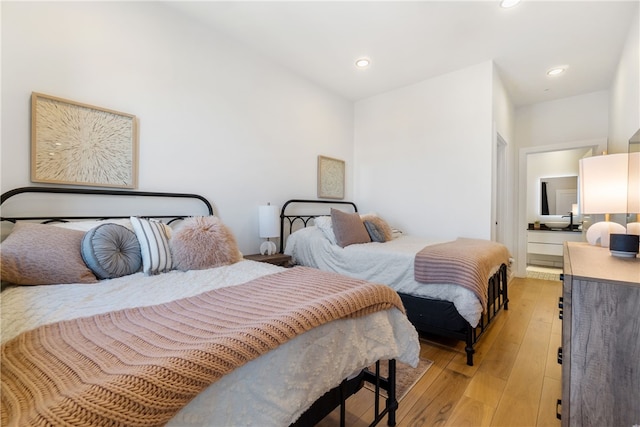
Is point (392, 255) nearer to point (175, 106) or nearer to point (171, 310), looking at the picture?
point (171, 310)

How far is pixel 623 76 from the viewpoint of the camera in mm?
2664

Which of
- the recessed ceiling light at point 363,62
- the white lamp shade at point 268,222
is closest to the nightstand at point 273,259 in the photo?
the white lamp shade at point 268,222

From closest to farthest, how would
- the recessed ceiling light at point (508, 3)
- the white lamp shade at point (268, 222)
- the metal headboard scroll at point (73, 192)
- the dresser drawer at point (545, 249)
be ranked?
1. the metal headboard scroll at point (73, 192)
2. the recessed ceiling light at point (508, 3)
3. the white lamp shade at point (268, 222)
4. the dresser drawer at point (545, 249)

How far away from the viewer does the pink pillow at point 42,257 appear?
1.21 m

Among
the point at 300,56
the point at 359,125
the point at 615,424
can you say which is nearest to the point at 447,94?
the point at 359,125

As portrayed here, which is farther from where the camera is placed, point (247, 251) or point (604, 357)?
point (247, 251)

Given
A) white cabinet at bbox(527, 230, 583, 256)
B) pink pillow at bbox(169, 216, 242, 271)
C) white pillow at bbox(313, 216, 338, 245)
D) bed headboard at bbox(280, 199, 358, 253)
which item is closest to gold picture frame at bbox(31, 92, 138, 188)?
pink pillow at bbox(169, 216, 242, 271)

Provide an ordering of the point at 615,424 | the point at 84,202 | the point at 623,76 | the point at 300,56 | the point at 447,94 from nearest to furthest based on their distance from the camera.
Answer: the point at 615,424, the point at 84,202, the point at 623,76, the point at 300,56, the point at 447,94

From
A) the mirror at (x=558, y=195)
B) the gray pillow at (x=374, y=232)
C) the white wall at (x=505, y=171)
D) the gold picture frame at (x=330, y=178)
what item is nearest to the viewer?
the gray pillow at (x=374, y=232)

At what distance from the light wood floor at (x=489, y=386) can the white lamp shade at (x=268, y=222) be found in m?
1.55

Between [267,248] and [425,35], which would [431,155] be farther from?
[267,248]

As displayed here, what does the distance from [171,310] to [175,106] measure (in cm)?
186

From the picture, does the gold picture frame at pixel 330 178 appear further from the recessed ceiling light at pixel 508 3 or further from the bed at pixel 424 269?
the recessed ceiling light at pixel 508 3

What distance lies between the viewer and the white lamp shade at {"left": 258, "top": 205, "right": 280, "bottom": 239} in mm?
2672
